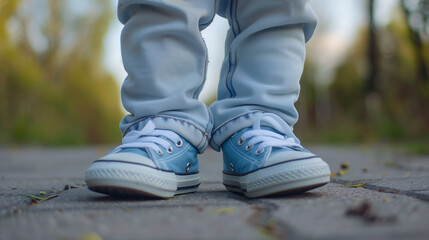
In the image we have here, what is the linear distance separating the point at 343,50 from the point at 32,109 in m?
11.7

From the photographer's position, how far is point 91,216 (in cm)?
89

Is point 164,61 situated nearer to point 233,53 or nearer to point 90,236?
point 233,53

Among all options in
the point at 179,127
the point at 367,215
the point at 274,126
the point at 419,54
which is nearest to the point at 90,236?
the point at 367,215

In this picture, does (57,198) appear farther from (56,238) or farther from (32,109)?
(32,109)

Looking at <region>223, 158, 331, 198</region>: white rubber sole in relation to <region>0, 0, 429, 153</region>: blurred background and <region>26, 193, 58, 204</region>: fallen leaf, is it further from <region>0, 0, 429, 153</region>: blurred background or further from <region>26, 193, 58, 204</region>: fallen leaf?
<region>0, 0, 429, 153</region>: blurred background

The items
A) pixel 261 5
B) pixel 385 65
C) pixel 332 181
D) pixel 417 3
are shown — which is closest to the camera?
pixel 261 5

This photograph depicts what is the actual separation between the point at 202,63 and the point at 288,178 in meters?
0.44

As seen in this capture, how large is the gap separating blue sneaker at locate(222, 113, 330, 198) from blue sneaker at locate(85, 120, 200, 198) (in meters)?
0.12

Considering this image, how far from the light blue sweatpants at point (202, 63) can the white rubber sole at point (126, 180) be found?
0.19m

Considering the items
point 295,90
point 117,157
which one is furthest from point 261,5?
point 117,157

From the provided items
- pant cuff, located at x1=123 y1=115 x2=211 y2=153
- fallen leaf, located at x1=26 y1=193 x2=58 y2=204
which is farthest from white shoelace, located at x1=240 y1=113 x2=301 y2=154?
fallen leaf, located at x1=26 y1=193 x2=58 y2=204

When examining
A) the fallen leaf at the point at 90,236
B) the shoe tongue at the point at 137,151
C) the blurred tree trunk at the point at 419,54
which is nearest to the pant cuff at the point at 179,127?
the shoe tongue at the point at 137,151

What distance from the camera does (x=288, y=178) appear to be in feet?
3.66

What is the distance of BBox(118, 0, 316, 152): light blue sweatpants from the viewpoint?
50.3 inches
